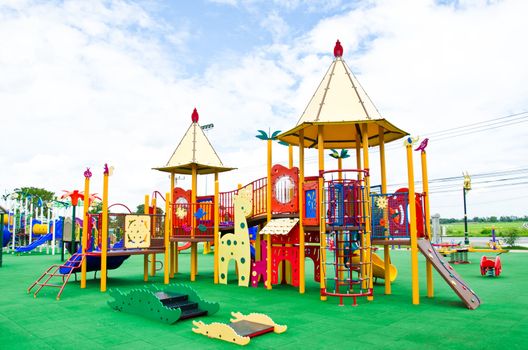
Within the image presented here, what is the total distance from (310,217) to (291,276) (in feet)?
10.8

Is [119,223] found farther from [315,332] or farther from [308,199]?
[315,332]

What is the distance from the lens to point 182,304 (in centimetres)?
820

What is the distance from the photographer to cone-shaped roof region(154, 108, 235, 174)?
1578 cm

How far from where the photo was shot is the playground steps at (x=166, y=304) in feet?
25.0

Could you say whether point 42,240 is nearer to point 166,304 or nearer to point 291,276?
point 291,276

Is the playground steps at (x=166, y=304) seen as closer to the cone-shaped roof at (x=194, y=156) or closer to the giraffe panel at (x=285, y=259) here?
the giraffe panel at (x=285, y=259)

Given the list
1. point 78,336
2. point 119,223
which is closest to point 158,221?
point 119,223

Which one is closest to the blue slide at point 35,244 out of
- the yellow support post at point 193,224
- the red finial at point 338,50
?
the yellow support post at point 193,224

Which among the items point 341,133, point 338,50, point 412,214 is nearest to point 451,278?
point 412,214

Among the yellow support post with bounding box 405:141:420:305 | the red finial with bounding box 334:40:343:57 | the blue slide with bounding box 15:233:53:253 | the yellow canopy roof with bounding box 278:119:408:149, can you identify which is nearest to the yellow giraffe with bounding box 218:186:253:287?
the yellow canopy roof with bounding box 278:119:408:149

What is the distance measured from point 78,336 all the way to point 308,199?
6.21 m

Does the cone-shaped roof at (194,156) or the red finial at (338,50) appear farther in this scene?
the cone-shaped roof at (194,156)

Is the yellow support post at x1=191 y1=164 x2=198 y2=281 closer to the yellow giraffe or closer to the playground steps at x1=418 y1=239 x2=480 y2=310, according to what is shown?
the yellow giraffe

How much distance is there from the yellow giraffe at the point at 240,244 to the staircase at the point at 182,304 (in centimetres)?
456
